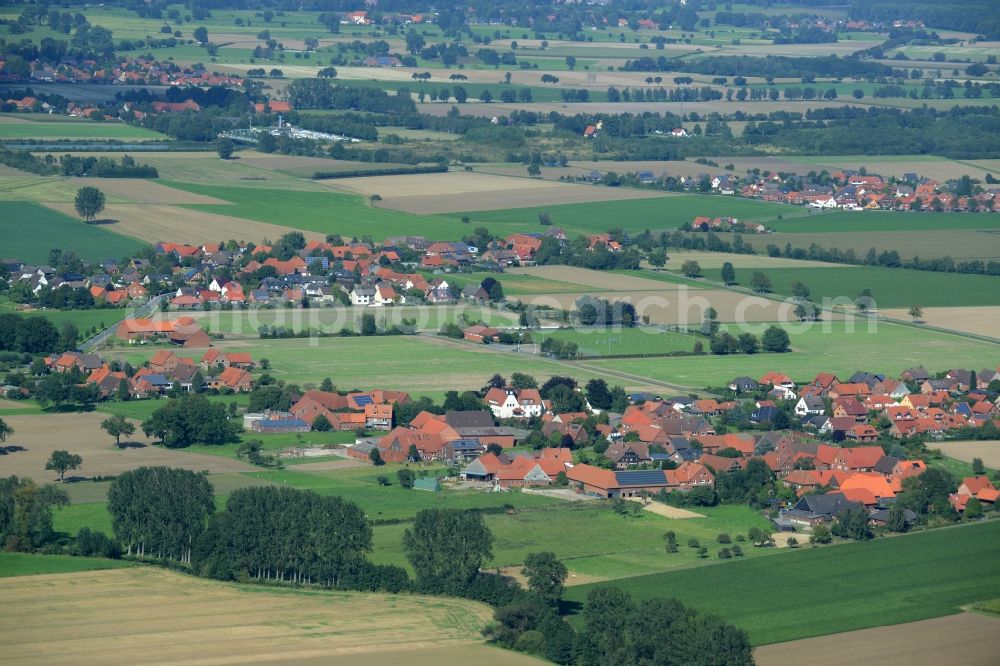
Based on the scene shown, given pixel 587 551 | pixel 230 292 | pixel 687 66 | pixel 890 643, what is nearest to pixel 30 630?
pixel 587 551

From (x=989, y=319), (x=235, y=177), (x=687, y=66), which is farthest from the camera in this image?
(x=687, y=66)

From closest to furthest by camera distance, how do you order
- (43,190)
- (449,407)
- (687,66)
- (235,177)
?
(449,407), (43,190), (235,177), (687,66)

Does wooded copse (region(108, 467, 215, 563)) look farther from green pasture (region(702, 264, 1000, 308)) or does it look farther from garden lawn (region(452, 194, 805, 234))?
garden lawn (region(452, 194, 805, 234))

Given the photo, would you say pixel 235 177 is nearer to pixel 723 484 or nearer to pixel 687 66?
pixel 723 484

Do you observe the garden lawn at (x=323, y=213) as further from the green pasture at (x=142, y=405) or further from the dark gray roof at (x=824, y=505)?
the dark gray roof at (x=824, y=505)

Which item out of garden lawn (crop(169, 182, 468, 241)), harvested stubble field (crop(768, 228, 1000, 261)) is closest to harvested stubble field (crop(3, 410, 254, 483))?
garden lawn (crop(169, 182, 468, 241))

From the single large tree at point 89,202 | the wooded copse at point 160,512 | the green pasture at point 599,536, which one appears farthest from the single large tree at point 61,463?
the single large tree at point 89,202

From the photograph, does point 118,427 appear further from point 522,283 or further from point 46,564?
point 522,283
